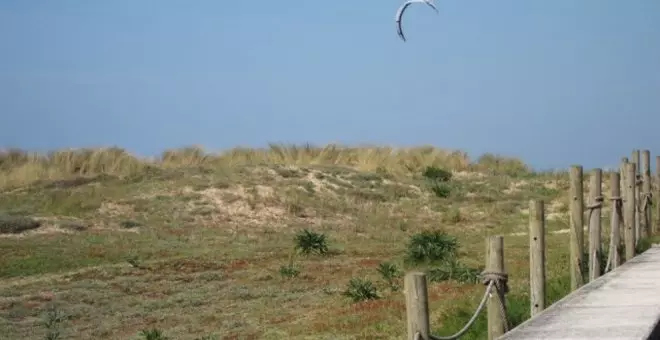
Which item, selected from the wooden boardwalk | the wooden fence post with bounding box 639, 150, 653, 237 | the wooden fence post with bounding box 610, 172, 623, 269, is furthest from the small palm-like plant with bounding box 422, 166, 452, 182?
the wooden boardwalk

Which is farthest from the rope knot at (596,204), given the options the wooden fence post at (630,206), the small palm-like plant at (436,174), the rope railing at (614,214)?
the small palm-like plant at (436,174)

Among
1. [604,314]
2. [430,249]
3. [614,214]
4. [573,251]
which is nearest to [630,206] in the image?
[614,214]

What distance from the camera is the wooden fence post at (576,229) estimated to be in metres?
12.9

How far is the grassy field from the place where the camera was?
1609cm

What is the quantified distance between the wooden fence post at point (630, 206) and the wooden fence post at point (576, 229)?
12.5 ft

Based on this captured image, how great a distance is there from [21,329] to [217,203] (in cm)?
1497

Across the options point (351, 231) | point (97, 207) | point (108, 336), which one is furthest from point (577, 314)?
point (97, 207)

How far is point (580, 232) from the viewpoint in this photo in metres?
13.2

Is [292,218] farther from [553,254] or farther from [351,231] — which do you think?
[553,254]

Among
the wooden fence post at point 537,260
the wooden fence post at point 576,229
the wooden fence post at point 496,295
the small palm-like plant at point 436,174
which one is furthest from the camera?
the small palm-like plant at point 436,174

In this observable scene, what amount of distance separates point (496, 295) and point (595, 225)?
4999mm

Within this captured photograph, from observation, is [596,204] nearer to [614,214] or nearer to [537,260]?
[614,214]

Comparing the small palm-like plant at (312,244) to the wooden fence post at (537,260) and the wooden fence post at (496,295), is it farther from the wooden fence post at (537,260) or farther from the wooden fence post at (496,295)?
the wooden fence post at (496,295)

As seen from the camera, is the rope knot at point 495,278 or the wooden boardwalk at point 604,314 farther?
the rope knot at point 495,278
